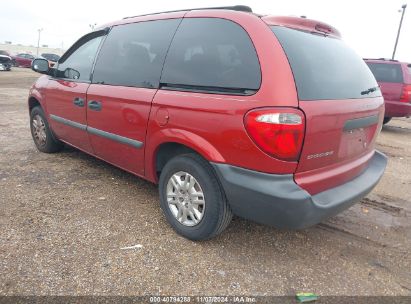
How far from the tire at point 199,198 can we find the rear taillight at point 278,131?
540 mm

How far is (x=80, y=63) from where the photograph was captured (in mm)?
4168

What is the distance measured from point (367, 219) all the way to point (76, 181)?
3.21m

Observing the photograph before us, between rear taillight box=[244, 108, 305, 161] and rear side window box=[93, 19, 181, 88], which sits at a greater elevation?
rear side window box=[93, 19, 181, 88]

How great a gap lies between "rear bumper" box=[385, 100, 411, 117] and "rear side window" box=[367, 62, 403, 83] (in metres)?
0.56

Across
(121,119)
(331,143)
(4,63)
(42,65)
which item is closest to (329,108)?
(331,143)

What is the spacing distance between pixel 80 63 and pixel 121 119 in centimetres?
128

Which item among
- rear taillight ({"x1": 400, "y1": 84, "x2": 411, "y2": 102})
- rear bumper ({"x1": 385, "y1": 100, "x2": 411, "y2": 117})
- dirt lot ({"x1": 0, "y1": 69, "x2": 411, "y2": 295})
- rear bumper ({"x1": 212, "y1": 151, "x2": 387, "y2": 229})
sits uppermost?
rear taillight ({"x1": 400, "y1": 84, "x2": 411, "y2": 102})

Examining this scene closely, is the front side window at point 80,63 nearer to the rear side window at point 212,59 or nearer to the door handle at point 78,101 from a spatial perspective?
the door handle at point 78,101

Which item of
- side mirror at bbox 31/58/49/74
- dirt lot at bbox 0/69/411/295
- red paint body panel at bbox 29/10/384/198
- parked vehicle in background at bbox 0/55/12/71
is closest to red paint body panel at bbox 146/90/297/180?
red paint body panel at bbox 29/10/384/198

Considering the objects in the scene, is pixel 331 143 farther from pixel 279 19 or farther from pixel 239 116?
pixel 279 19

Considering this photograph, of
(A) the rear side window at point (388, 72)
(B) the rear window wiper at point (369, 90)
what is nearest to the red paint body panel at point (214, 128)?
(B) the rear window wiper at point (369, 90)

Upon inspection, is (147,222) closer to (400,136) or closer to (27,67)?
(400,136)

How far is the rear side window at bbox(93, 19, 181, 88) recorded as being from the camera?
10.3 feet

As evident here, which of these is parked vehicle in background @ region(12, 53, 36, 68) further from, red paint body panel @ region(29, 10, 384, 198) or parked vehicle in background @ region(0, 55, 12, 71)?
red paint body panel @ region(29, 10, 384, 198)
